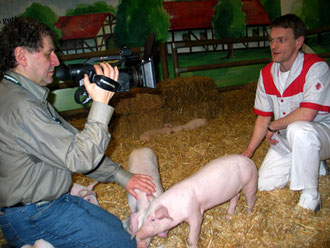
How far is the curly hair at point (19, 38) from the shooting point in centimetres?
167

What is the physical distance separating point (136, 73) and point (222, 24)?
760 centimetres

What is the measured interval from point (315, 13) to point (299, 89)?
30.2 ft

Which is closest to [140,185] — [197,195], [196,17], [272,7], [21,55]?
[197,195]

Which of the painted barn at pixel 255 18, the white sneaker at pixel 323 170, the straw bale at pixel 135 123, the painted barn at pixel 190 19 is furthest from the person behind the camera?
the painted barn at pixel 255 18

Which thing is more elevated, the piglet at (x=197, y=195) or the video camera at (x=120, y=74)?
the video camera at (x=120, y=74)

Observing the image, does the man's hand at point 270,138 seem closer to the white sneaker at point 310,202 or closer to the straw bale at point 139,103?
the white sneaker at point 310,202

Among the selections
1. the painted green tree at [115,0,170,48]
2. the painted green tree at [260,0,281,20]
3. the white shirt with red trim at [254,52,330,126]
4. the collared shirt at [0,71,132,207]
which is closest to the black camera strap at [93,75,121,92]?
the collared shirt at [0,71,132,207]

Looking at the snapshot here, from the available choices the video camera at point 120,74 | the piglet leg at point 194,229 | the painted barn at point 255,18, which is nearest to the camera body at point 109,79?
the video camera at point 120,74

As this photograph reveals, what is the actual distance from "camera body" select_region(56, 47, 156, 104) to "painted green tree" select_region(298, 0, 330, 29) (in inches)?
394

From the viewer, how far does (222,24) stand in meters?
8.61

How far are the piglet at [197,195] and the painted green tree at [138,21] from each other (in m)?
6.07

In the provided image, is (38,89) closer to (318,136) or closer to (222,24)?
(318,136)

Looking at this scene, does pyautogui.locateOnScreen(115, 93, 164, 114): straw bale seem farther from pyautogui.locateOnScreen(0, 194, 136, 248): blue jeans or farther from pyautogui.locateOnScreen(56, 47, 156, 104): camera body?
pyautogui.locateOnScreen(0, 194, 136, 248): blue jeans

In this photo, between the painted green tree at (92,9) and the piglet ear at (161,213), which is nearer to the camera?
the piglet ear at (161,213)
